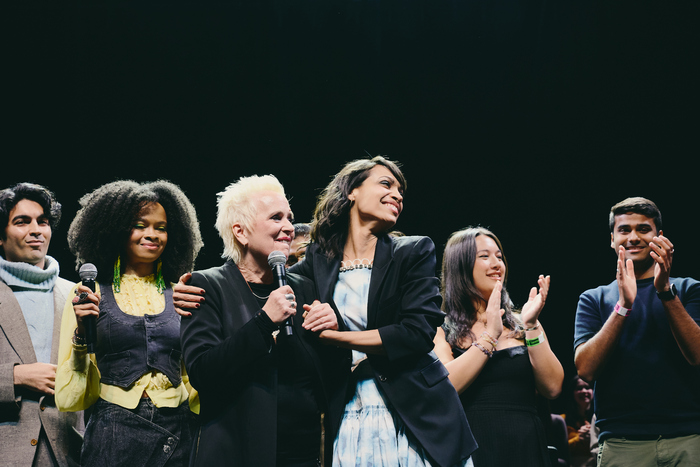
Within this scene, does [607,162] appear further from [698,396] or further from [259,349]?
[259,349]

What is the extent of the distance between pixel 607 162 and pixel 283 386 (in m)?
4.23

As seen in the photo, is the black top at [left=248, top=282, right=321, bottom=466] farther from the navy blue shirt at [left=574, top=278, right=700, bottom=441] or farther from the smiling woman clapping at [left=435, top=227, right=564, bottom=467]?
the navy blue shirt at [left=574, top=278, right=700, bottom=441]

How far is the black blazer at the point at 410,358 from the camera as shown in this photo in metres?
1.90

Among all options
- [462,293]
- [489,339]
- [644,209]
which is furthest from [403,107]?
[489,339]

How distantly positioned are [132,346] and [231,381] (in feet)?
2.09

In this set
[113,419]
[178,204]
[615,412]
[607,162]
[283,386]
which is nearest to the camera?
[283,386]

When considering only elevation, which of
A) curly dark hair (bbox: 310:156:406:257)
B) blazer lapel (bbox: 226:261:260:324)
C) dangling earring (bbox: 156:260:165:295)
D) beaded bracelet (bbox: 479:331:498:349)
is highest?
curly dark hair (bbox: 310:156:406:257)

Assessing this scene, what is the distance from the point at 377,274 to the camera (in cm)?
209

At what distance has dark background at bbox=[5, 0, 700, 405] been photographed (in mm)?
4605

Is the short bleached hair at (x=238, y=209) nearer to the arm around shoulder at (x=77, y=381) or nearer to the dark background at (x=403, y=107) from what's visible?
the arm around shoulder at (x=77, y=381)

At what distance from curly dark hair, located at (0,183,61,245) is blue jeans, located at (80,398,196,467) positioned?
3.81 feet

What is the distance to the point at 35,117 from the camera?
4590 mm

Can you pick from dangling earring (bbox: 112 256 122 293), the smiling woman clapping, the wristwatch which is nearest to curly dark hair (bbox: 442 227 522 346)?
the smiling woman clapping

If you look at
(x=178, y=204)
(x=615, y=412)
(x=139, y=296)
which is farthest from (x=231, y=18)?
(x=615, y=412)
